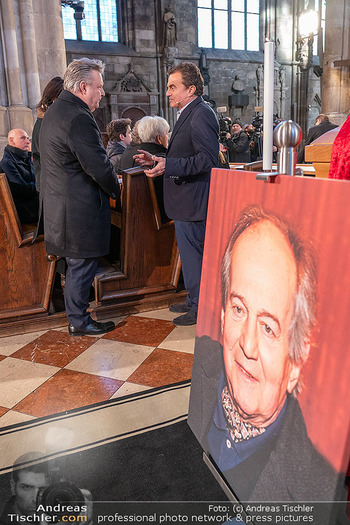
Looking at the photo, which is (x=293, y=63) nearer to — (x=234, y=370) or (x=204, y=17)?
(x=204, y=17)

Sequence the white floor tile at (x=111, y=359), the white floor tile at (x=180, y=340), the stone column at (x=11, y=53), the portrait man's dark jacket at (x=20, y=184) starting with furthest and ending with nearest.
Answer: the stone column at (x=11, y=53), the portrait man's dark jacket at (x=20, y=184), the white floor tile at (x=180, y=340), the white floor tile at (x=111, y=359)

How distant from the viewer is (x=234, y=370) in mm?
1275

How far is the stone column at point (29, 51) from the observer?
6879 mm

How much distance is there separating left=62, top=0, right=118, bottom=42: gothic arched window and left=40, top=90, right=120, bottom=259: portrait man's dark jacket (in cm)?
1428

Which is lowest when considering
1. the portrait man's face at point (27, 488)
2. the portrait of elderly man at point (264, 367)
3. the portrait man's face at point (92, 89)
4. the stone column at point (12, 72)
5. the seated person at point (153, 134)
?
the portrait man's face at point (27, 488)

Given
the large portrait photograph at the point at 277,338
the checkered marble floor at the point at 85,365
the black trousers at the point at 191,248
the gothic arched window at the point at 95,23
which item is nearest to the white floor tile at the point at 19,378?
the checkered marble floor at the point at 85,365

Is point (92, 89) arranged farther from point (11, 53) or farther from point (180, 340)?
point (11, 53)

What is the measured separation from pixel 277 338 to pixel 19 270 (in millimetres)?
2400

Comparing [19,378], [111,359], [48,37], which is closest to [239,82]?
[48,37]

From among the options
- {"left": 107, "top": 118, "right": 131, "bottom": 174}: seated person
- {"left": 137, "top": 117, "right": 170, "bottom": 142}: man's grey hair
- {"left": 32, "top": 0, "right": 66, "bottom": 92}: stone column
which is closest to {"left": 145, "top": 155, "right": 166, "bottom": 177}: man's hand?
{"left": 137, "top": 117, "right": 170, "bottom": 142}: man's grey hair

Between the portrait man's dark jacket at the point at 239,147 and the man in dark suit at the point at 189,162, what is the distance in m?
4.70

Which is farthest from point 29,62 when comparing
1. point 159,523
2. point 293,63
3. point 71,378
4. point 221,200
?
point 293,63

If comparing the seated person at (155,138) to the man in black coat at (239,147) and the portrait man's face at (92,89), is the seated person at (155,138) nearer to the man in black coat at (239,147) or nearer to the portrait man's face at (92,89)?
the portrait man's face at (92,89)

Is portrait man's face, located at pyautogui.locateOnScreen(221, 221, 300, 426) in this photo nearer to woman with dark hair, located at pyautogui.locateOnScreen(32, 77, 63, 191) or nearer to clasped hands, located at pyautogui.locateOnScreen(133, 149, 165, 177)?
clasped hands, located at pyautogui.locateOnScreen(133, 149, 165, 177)
